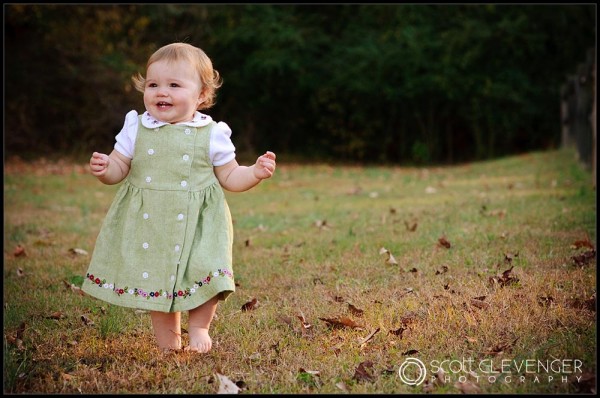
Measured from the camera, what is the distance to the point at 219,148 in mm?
2924

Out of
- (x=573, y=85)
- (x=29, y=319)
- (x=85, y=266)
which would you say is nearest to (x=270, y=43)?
(x=573, y=85)

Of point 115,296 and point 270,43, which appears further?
point 270,43

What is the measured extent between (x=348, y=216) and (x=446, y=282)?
2.92 metres

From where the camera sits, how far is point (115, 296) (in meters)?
2.81

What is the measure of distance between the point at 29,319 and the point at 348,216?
366cm

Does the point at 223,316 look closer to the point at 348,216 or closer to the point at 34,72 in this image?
the point at 348,216

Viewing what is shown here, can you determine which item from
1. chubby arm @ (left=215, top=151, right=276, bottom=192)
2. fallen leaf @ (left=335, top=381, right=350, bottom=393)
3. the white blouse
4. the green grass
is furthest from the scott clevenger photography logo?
the white blouse

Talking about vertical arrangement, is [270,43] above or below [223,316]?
above

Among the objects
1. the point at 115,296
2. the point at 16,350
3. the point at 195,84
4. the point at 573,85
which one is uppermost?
the point at 573,85

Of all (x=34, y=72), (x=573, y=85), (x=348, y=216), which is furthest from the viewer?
(x=34, y=72)

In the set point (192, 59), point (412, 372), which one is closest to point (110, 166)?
point (192, 59)

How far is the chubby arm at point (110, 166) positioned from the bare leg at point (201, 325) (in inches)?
24.2

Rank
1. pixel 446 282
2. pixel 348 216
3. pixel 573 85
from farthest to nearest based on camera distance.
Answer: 1. pixel 573 85
2. pixel 348 216
3. pixel 446 282

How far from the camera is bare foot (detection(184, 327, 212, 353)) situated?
9.40 ft
